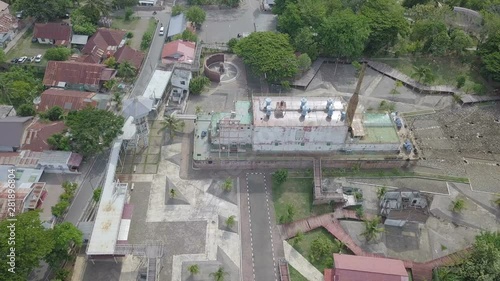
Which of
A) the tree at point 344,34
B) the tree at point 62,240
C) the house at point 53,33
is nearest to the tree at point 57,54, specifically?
the house at point 53,33

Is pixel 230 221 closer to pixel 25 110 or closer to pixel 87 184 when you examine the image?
pixel 87 184

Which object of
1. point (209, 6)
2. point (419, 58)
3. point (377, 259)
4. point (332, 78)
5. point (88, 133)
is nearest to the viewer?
point (377, 259)

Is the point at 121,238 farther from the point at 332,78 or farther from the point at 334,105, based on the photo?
the point at 332,78

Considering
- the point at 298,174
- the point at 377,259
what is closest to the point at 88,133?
the point at 298,174

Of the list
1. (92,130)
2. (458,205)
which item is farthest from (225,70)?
(458,205)

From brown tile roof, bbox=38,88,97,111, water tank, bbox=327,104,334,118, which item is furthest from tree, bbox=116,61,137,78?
water tank, bbox=327,104,334,118

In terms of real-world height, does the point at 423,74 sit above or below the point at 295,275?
above

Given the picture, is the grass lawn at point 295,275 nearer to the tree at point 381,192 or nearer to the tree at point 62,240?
the tree at point 381,192

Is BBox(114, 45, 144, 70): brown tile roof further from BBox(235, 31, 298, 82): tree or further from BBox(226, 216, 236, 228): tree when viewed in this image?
BBox(226, 216, 236, 228): tree
